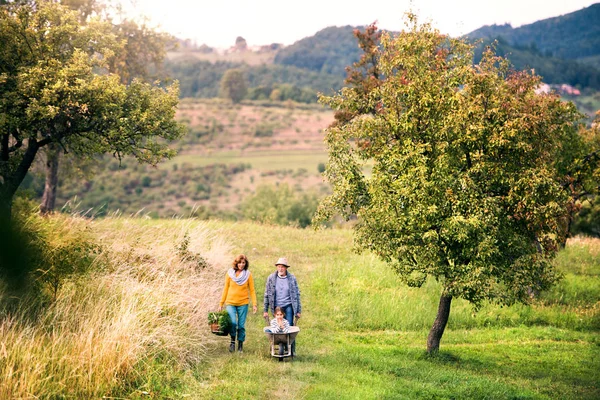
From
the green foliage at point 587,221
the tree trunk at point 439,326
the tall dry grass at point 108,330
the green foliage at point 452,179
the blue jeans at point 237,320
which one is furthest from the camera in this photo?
the green foliage at point 587,221

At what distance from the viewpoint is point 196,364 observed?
13.0 m

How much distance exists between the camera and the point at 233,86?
186125 millimetres

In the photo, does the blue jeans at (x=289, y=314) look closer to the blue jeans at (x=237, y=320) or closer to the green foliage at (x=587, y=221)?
the blue jeans at (x=237, y=320)

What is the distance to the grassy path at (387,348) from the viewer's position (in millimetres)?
12445

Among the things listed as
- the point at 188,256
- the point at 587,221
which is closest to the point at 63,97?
the point at 188,256

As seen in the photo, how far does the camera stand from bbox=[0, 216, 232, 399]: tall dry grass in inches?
431

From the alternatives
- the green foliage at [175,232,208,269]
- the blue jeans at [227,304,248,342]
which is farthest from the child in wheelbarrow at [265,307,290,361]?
the green foliage at [175,232,208,269]

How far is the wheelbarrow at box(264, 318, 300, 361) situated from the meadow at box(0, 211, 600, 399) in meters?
0.25

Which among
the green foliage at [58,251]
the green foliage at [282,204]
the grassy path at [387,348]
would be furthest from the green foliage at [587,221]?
the green foliage at [58,251]

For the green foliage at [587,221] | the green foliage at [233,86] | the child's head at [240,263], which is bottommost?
the green foliage at [587,221]

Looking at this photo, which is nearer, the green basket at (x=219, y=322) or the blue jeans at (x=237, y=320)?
the green basket at (x=219, y=322)

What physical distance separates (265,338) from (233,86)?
578 ft

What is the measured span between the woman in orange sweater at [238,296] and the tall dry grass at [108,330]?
0.88 metres

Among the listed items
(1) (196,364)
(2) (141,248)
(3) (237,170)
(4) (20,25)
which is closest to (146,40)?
(4) (20,25)
